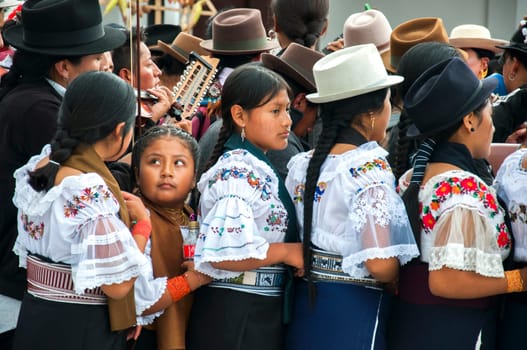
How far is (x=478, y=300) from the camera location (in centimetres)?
295

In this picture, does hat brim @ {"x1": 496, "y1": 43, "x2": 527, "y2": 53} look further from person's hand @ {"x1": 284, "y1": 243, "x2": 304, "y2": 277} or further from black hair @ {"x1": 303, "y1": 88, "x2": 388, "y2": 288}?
person's hand @ {"x1": 284, "y1": 243, "x2": 304, "y2": 277}

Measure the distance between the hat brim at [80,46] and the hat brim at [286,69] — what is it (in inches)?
26.2

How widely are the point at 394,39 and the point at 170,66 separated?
169 cm

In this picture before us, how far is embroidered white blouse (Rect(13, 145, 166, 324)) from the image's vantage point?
282 centimetres

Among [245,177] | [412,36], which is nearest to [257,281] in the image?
[245,177]

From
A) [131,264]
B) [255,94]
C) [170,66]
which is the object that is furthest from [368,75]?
[170,66]

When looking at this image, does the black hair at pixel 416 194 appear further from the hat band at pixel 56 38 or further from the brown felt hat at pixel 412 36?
the hat band at pixel 56 38

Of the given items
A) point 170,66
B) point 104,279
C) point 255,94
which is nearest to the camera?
point 104,279

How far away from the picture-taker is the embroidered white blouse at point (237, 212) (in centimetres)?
295

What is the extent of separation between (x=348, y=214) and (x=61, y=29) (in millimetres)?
1540

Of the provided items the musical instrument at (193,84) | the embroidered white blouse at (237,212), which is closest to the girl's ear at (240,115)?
the embroidered white blouse at (237,212)

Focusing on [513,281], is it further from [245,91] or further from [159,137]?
[159,137]

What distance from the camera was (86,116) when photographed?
2949mm

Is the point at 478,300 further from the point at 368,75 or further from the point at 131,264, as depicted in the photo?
the point at 131,264
